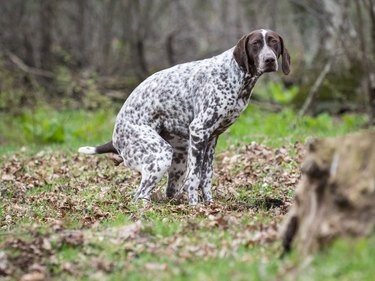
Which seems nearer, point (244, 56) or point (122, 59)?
point (244, 56)

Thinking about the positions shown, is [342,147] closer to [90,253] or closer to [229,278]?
[229,278]

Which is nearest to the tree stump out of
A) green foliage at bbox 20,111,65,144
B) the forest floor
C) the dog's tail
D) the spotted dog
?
the forest floor

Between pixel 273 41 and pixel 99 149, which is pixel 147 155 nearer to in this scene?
pixel 99 149

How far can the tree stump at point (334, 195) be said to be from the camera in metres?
4.40

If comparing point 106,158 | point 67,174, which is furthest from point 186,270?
point 106,158

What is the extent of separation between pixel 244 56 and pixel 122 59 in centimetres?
1607

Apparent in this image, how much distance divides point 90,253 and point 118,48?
18.6 metres

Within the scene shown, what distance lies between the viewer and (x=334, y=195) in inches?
179

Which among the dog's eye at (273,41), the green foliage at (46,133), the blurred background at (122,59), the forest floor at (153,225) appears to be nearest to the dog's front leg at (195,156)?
the forest floor at (153,225)

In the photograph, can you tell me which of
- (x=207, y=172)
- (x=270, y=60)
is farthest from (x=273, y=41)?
(x=207, y=172)

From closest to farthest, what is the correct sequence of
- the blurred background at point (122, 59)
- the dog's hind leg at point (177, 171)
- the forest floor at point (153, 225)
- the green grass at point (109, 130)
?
the forest floor at point (153, 225)
the dog's hind leg at point (177, 171)
the green grass at point (109, 130)
the blurred background at point (122, 59)

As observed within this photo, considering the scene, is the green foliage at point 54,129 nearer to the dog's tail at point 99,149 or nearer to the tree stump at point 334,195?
the dog's tail at point 99,149

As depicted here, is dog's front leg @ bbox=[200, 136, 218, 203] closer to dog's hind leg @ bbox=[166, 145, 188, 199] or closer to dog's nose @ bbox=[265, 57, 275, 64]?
dog's hind leg @ bbox=[166, 145, 188, 199]

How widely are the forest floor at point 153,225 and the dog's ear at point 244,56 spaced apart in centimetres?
155
